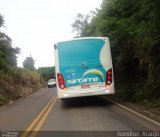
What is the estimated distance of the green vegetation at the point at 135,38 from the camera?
1688 centimetres

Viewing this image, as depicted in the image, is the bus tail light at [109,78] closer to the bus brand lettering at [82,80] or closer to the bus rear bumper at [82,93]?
the bus rear bumper at [82,93]

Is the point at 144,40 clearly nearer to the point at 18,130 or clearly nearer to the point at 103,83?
the point at 103,83

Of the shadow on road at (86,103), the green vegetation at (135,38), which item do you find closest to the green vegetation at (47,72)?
the green vegetation at (135,38)

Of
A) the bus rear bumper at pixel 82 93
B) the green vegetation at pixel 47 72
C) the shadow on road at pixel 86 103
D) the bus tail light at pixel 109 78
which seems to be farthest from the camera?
the green vegetation at pixel 47 72

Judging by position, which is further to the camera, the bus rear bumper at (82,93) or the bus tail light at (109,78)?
the bus tail light at (109,78)

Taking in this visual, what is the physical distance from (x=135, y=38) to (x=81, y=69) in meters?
3.73

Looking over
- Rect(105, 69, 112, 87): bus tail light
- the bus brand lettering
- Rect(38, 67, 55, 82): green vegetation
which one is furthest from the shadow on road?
Rect(38, 67, 55, 82): green vegetation

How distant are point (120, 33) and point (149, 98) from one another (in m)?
4.72

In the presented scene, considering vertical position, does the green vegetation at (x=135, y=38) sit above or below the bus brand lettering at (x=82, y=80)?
above

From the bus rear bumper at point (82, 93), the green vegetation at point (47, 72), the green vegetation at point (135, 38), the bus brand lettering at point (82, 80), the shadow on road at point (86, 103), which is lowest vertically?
the shadow on road at point (86, 103)

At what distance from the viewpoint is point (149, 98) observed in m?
18.1

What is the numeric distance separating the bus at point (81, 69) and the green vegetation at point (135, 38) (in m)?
2.25

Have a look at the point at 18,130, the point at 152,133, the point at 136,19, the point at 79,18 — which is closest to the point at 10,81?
the point at 79,18

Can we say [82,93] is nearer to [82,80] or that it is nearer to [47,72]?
[82,80]
